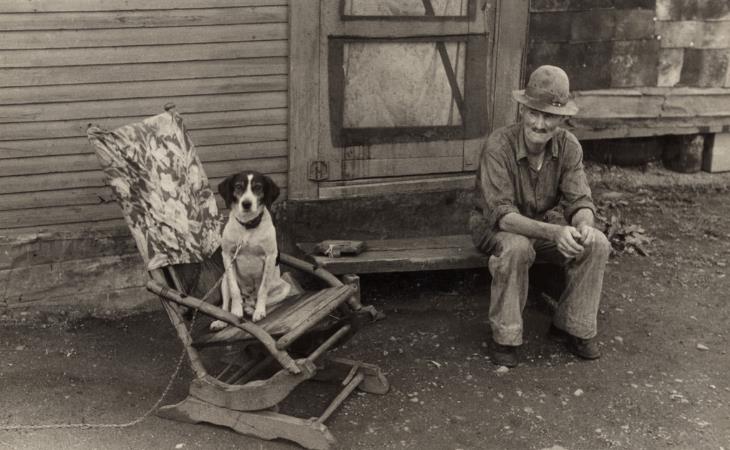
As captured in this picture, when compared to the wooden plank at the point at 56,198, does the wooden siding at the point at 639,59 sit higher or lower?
higher

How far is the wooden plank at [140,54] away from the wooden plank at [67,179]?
2.30 ft

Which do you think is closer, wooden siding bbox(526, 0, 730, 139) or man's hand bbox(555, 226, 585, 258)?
man's hand bbox(555, 226, 585, 258)

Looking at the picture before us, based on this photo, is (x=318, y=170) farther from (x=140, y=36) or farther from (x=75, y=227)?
(x=75, y=227)

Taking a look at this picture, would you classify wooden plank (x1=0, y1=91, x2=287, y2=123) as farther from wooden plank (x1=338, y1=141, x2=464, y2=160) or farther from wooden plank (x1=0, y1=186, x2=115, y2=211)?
wooden plank (x1=338, y1=141, x2=464, y2=160)

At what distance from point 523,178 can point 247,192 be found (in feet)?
5.97

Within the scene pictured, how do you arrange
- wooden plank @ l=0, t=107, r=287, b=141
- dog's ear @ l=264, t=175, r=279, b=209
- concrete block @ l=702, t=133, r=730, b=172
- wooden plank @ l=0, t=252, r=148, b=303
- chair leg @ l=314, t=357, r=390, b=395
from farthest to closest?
concrete block @ l=702, t=133, r=730, b=172 < wooden plank @ l=0, t=252, r=148, b=303 < wooden plank @ l=0, t=107, r=287, b=141 < chair leg @ l=314, t=357, r=390, b=395 < dog's ear @ l=264, t=175, r=279, b=209

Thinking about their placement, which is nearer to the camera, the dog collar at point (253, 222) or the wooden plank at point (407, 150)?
the dog collar at point (253, 222)

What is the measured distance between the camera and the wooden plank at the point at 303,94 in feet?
18.5

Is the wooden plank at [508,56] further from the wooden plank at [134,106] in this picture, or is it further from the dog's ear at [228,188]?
the dog's ear at [228,188]

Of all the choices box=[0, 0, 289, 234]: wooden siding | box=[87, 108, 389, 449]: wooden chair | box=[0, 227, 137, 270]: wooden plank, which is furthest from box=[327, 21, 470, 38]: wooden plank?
box=[0, 227, 137, 270]: wooden plank

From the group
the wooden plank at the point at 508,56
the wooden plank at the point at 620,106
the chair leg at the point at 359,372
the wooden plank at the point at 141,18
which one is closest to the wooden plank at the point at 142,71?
the wooden plank at the point at 141,18

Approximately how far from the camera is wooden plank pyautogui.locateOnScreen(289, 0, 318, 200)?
565cm

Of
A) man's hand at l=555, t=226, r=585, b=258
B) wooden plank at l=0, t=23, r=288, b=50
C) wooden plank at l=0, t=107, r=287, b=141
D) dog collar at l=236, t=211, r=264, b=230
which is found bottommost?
man's hand at l=555, t=226, r=585, b=258

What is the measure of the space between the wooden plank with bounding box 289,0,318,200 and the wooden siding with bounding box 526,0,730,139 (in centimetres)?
237
